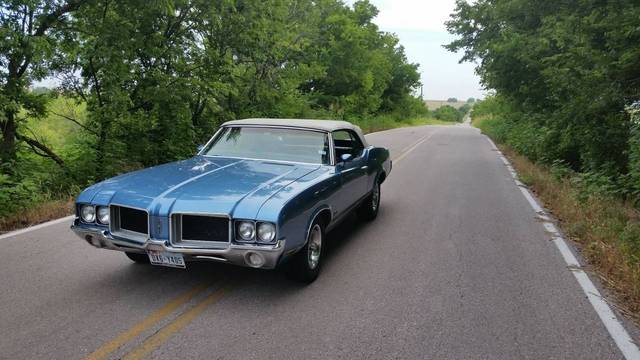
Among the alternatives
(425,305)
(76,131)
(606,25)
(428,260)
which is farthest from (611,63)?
(76,131)

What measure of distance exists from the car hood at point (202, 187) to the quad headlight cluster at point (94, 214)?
7 cm

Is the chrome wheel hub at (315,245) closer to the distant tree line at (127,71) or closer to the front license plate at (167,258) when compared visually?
the front license plate at (167,258)

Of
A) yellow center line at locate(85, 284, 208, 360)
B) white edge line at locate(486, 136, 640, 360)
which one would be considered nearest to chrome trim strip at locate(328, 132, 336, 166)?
yellow center line at locate(85, 284, 208, 360)

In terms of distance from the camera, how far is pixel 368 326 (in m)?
3.81

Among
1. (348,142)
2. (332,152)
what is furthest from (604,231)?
(332,152)

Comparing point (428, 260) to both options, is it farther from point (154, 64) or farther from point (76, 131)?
point (76, 131)

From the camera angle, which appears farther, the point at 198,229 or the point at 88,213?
the point at 88,213

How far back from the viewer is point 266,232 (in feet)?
12.9

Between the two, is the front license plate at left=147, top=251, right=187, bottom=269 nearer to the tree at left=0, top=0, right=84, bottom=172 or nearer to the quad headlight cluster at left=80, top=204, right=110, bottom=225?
the quad headlight cluster at left=80, top=204, right=110, bottom=225

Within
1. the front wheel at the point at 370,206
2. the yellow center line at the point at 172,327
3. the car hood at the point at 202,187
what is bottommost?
the yellow center line at the point at 172,327

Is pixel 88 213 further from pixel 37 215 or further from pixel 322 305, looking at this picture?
pixel 37 215

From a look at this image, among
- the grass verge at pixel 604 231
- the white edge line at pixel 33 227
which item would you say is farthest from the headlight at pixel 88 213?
the grass verge at pixel 604 231

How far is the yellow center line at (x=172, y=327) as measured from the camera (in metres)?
3.34

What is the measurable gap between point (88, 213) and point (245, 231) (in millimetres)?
1556
